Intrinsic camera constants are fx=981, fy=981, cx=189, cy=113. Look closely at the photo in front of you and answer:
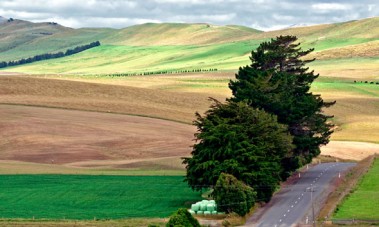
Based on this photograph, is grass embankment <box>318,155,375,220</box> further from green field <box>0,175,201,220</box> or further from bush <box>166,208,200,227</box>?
bush <box>166,208,200,227</box>

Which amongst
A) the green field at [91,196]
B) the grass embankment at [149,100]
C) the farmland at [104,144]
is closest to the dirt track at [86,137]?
the farmland at [104,144]

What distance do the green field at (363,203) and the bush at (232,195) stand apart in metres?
6.86

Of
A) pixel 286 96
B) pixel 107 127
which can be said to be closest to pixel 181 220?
pixel 286 96

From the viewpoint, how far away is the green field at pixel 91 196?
7206 cm

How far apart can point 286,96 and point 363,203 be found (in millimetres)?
27938

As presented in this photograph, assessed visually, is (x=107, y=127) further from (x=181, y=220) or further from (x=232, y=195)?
(x=181, y=220)

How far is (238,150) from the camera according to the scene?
8138cm

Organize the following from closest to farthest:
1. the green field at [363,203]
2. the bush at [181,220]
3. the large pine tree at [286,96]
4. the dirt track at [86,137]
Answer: the bush at [181,220], the green field at [363,203], the large pine tree at [286,96], the dirt track at [86,137]

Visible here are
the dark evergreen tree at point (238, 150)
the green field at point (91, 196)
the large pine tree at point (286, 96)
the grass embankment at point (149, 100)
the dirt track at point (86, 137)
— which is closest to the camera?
the green field at point (91, 196)

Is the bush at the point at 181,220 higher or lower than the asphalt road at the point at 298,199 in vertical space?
higher

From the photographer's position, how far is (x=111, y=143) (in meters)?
114

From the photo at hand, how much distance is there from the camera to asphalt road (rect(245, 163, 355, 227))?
71312 mm

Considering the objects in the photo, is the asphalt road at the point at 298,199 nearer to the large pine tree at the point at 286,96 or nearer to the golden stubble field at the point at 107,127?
the large pine tree at the point at 286,96

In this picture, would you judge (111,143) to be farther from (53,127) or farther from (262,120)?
(262,120)
